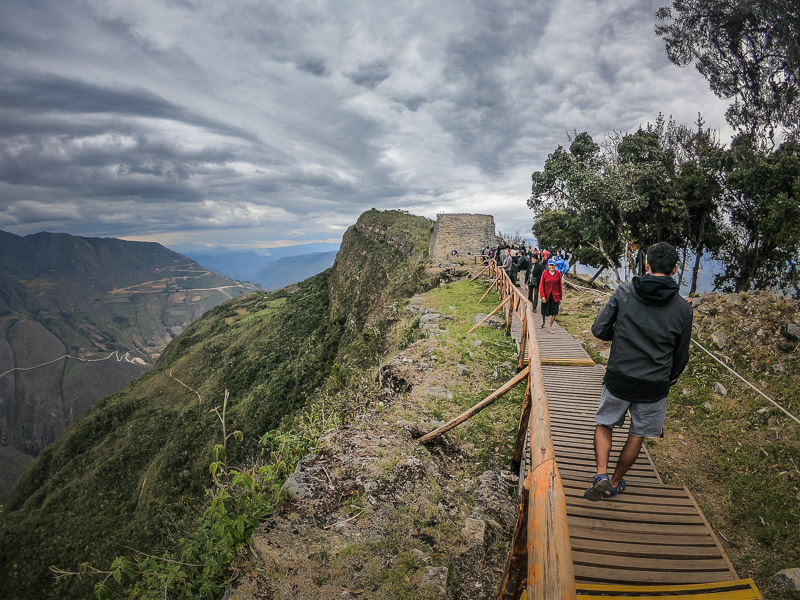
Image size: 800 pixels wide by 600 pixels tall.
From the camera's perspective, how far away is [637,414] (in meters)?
3.17

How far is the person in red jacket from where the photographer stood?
884 cm

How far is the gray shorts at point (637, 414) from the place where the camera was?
10.2ft

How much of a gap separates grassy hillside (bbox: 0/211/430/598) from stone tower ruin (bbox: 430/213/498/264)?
2.26 metres

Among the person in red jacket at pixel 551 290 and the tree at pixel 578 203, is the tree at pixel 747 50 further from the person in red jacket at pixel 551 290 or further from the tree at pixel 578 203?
the person in red jacket at pixel 551 290

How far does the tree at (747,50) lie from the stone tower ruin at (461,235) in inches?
661

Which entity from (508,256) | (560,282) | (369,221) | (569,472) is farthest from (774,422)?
(369,221)

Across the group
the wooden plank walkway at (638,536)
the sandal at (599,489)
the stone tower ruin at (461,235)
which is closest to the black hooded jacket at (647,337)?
the sandal at (599,489)

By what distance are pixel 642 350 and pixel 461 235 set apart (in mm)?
29223

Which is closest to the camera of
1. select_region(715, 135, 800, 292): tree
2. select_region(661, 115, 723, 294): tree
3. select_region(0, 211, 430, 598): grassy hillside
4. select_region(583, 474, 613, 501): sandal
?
select_region(583, 474, 613, 501): sandal

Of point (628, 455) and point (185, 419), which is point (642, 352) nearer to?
point (628, 455)

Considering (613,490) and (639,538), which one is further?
(613,490)

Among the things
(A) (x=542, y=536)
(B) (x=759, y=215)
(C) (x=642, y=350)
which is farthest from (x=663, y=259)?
(B) (x=759, y=215)

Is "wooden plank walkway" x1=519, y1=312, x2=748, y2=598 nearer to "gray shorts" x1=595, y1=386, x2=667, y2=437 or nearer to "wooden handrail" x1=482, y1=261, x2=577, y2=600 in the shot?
"gray shorts" x1=595, y1=386, x2=667, y2=437

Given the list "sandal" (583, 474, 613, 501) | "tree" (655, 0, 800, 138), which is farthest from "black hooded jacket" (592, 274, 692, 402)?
"tree" (655, 0, 800, 138)
